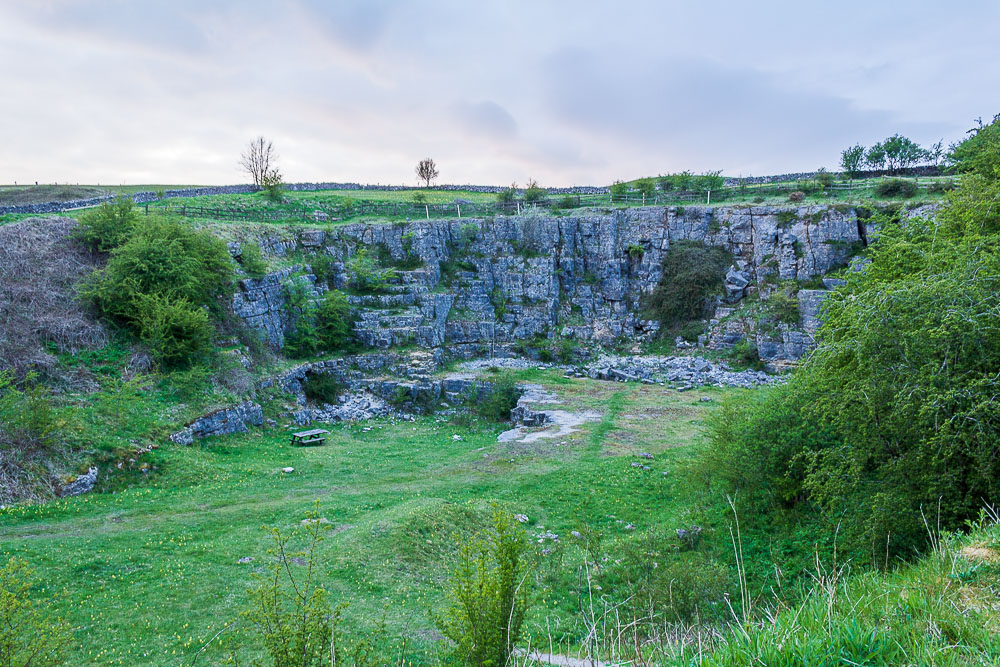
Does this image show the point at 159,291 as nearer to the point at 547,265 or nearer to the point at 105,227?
the point at 105,227

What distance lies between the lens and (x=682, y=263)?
40.6m

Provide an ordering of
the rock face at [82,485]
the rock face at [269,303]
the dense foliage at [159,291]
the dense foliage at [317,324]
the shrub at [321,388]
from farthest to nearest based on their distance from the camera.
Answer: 1. the dense foliage at [317,324]
2. the rock face at [269,303]
3. the shrub at [321,388]
4. the dense foliage at [159,291]
5. the rock face at [82,485]

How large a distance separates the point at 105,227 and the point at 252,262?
23.0 feet

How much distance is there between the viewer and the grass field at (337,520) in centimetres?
953

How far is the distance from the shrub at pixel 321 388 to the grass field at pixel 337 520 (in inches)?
173

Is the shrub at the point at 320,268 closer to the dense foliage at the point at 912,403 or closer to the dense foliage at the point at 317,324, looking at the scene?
the dense foliage at the point at 317,324

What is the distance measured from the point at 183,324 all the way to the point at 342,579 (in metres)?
16.4

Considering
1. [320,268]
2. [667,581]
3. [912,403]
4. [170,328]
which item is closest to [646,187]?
[320,268]

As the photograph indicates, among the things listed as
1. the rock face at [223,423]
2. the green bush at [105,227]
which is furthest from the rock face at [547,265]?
the rock face at [223,423]

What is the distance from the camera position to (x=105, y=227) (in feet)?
84.9

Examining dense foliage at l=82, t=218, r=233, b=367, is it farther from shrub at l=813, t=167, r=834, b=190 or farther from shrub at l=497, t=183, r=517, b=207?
shrub at l=813, t=167, r=834, b=190

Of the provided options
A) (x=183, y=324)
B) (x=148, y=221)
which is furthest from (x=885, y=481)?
(x=148, y=221)

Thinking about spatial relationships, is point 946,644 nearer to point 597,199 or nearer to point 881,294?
point 881,294

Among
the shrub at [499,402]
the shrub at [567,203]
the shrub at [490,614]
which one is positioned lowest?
the shrub at [499,402]
